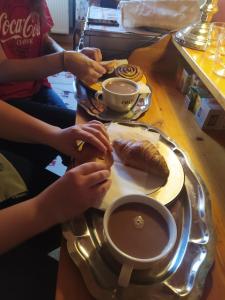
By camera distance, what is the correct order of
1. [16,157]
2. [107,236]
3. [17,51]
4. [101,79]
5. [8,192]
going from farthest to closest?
1. [17,51]
2. [101,79]
3. [16,157]
4. [8,192]
5. [107,236]

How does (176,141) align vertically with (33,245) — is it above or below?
above

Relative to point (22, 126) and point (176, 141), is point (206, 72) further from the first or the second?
point (22, 126)

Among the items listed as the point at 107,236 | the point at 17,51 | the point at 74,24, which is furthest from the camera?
the point at 74,24

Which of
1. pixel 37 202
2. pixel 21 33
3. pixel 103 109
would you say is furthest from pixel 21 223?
pixel 21 33

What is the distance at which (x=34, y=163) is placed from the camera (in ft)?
2.72

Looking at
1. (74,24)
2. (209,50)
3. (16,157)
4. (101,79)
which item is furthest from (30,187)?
(74,24)

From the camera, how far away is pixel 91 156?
1.86ft

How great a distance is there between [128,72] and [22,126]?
0.40m

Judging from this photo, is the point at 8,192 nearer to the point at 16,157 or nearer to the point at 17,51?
the point at 16,157

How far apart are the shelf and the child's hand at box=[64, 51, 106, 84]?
11.0 inches

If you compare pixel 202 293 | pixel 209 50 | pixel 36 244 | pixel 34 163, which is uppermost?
pixel 209 50

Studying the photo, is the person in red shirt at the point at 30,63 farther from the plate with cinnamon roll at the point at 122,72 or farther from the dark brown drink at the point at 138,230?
the dark brown drink at the point at 138,230

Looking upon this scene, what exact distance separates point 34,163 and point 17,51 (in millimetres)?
437

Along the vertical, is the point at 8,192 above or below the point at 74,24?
above
